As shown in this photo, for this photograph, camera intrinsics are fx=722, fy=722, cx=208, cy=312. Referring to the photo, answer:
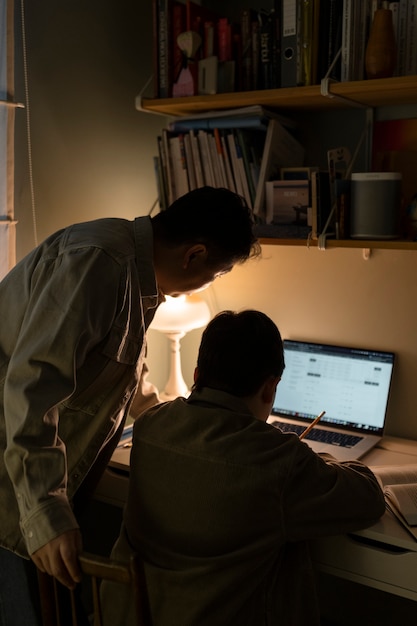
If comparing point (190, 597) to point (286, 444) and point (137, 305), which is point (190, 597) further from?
point (137, 305)

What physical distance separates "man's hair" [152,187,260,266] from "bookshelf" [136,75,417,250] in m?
0.46

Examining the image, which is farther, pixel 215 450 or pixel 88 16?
pixel 88 16

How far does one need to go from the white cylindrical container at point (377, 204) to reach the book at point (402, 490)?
22.4 inches

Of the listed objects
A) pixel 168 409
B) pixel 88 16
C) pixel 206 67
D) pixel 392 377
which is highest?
pixel 88 16

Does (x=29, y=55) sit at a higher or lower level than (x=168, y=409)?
higher

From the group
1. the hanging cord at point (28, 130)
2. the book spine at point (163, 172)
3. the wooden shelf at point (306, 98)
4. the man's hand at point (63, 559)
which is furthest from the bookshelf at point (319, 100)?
the man's hand at point (63, 559)

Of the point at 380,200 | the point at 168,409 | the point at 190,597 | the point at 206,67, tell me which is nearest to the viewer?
the point at 190,597

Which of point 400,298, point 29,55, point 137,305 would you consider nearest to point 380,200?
point 400,298

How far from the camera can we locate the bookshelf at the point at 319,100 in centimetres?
171

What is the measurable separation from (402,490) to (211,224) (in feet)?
2.41

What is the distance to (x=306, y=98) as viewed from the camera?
6.10 ft

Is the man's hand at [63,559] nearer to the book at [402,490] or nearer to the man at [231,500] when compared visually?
the man at [231,500]

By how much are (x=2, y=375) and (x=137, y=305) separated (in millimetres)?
294

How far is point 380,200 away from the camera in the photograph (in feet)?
5.80
